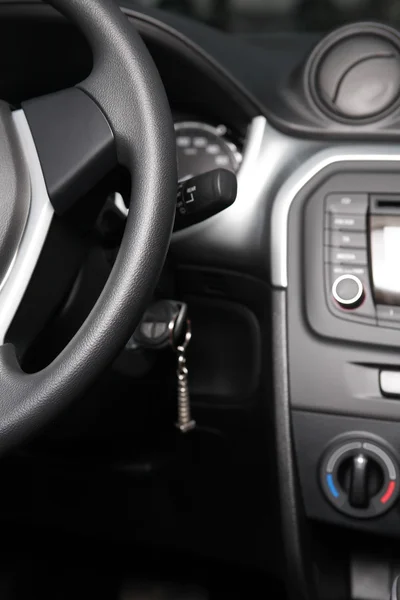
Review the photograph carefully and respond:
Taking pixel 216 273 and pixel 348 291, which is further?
pixel 216 273

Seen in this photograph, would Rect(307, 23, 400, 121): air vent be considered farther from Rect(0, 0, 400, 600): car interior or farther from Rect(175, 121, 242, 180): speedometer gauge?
Rect(175, 121, 242, 180): speedometer gauge

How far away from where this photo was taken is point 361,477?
865 mm

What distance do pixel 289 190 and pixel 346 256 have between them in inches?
4.0

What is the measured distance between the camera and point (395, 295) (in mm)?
846

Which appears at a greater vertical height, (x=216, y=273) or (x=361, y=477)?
(x=216, y=273)

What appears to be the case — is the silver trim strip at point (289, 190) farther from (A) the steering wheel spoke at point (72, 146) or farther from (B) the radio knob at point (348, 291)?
(A) the steering wheel spoke at point (72, 146)

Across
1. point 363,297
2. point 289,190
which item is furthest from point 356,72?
point 363,297

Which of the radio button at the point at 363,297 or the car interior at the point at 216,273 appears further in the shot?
the radio button at the point at 363,297

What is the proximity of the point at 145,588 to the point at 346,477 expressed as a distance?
1.76 ft

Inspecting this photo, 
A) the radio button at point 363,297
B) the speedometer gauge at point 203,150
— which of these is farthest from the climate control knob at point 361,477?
the speedometer gauge at point 203,150

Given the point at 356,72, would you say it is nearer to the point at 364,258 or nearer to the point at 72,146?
the point at 364,258

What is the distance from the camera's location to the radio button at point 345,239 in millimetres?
856

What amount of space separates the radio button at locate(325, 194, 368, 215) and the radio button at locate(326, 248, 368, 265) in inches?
1.7

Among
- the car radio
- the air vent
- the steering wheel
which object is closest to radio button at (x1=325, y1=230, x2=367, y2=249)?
the car radio
